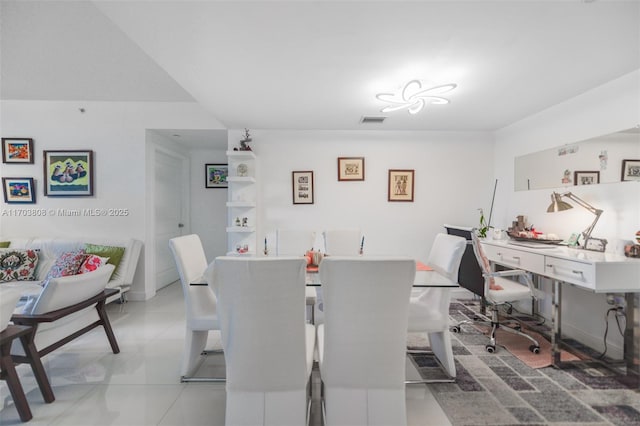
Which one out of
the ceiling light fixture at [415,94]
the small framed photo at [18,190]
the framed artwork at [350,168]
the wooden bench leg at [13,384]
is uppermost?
the ceiling light fixture at [415,94]

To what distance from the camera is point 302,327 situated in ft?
4.61

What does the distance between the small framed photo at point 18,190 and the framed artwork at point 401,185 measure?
4.95 m

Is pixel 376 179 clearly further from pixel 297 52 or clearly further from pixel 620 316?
pixel 620 316

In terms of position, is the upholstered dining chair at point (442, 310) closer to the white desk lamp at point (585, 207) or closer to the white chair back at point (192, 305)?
the white desk lamp at point (585, 207)

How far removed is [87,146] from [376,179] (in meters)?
4.05

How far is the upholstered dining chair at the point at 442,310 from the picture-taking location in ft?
6.72

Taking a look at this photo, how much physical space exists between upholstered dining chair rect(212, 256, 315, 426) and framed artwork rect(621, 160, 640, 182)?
288 cm

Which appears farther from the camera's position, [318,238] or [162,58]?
[318,238]

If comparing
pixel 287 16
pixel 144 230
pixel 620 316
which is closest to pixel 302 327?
pixel 287 16

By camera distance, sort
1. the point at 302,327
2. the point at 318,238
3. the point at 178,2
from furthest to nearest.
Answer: the point at 318,238 < the point at 178,2 < the point at 302,327

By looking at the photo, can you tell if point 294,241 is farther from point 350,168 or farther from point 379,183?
point 379,183

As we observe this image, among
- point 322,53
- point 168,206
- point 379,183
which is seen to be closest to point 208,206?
point 168,206

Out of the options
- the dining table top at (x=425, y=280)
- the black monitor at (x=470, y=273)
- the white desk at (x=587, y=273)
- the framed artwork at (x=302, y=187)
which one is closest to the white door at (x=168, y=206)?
the framed artwork at (x=302, y=187)

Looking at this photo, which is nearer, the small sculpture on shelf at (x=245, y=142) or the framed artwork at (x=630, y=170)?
the framed artwork at (x=630, y=170)
